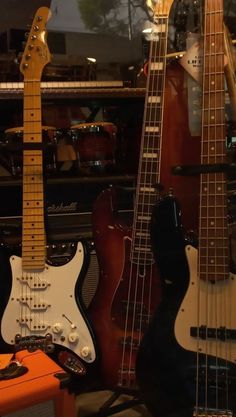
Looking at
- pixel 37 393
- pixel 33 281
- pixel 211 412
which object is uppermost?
pixel 33 281

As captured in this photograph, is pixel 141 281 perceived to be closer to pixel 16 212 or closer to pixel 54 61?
pixel 16 212

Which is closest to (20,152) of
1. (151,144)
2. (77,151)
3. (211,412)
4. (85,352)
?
(77,151)

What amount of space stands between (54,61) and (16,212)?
86cm

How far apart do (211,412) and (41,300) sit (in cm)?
70

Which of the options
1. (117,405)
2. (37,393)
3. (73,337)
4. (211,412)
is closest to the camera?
(37,393)

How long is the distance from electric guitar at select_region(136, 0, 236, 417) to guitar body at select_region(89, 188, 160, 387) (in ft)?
0.75

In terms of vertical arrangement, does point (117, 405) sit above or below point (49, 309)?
→ below

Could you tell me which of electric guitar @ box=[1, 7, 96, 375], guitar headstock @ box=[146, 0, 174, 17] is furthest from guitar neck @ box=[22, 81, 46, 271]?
guitar headstock @ box=[146, 0, 174, 17]

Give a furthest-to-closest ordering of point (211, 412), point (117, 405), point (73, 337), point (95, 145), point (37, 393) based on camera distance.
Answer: point (95, 145) → point (117, 405) → point (73, 337) → point (211, 412) → point (37, 393)

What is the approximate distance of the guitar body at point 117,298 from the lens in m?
1.81

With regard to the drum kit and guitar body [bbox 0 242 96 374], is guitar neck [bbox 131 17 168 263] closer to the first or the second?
guitar body [bbox 0 242 96 374]

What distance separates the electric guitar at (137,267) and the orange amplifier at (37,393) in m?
0.34

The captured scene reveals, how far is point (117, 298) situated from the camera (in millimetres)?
1844

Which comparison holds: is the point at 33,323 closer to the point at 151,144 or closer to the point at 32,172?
the point at 32,172
